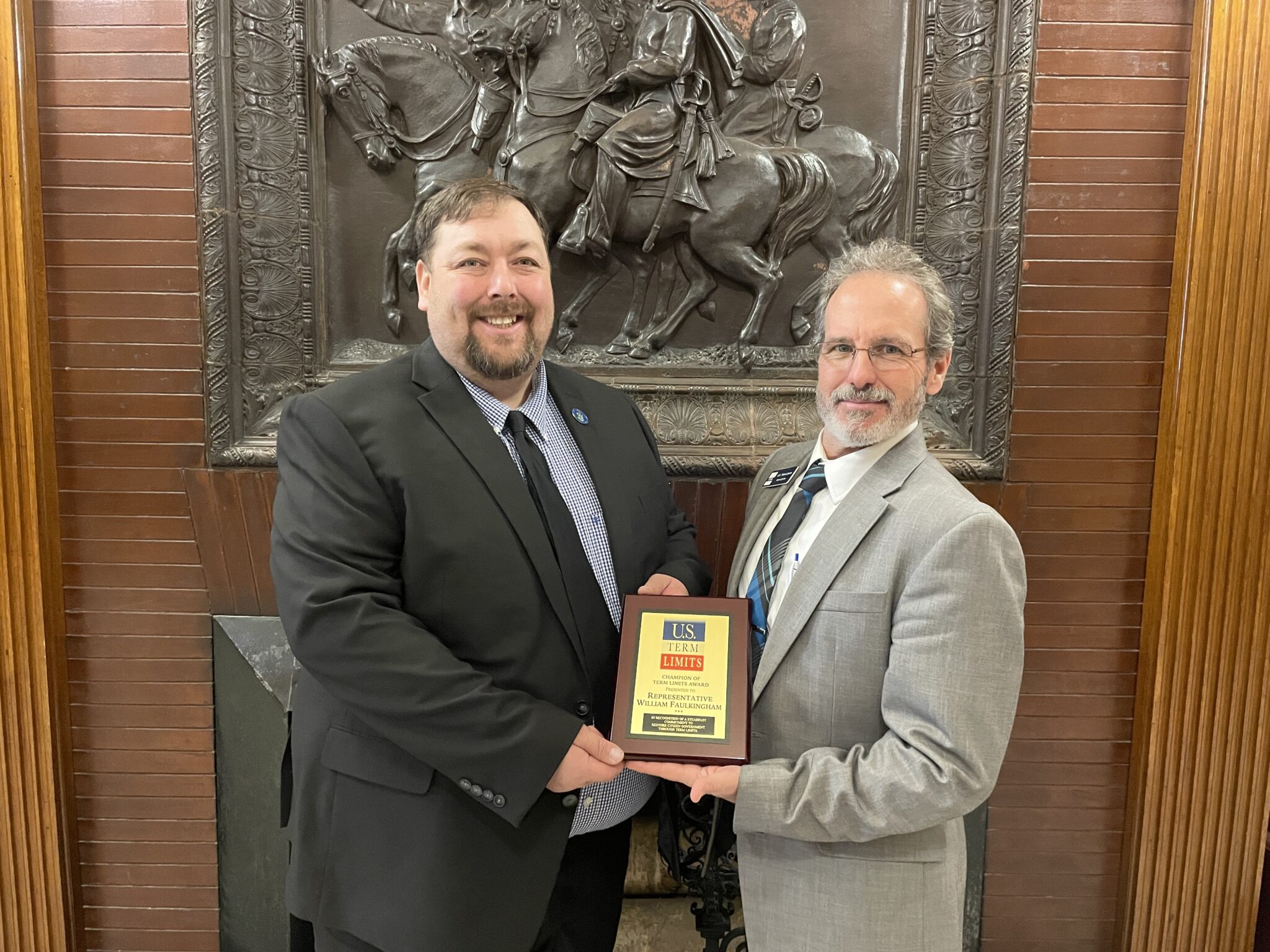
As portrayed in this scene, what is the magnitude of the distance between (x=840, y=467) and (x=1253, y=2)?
179 cm

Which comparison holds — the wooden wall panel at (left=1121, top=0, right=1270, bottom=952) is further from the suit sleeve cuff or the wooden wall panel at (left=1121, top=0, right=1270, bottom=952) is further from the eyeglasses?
the suit sleeve cuff

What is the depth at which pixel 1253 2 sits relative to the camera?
7.11 feet

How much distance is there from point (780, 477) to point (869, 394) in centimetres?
34

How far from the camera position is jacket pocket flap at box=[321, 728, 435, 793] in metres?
1.49

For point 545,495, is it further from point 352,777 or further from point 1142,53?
point 1142,53

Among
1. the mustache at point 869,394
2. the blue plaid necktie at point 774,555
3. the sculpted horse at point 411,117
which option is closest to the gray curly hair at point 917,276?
the mustache at point 869,394

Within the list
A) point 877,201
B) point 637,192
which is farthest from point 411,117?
point 877,201

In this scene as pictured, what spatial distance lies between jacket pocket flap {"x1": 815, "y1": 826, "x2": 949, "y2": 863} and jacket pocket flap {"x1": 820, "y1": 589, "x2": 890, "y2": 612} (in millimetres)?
370

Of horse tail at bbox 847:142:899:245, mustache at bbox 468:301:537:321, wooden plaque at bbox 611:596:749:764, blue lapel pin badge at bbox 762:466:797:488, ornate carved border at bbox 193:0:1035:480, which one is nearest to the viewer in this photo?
wooden plaque at bbox 611:596:749:764

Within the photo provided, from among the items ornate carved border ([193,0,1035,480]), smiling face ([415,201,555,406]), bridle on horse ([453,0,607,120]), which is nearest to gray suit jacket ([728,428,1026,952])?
smiling face ([415,201,555,406])

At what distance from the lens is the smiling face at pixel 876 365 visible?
1453 mm

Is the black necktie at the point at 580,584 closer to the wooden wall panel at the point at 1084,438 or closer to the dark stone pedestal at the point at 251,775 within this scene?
the dark stone pedestal at the point at 251,775

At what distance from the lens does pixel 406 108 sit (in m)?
2.36

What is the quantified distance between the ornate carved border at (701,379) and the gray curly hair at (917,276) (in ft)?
2.90
